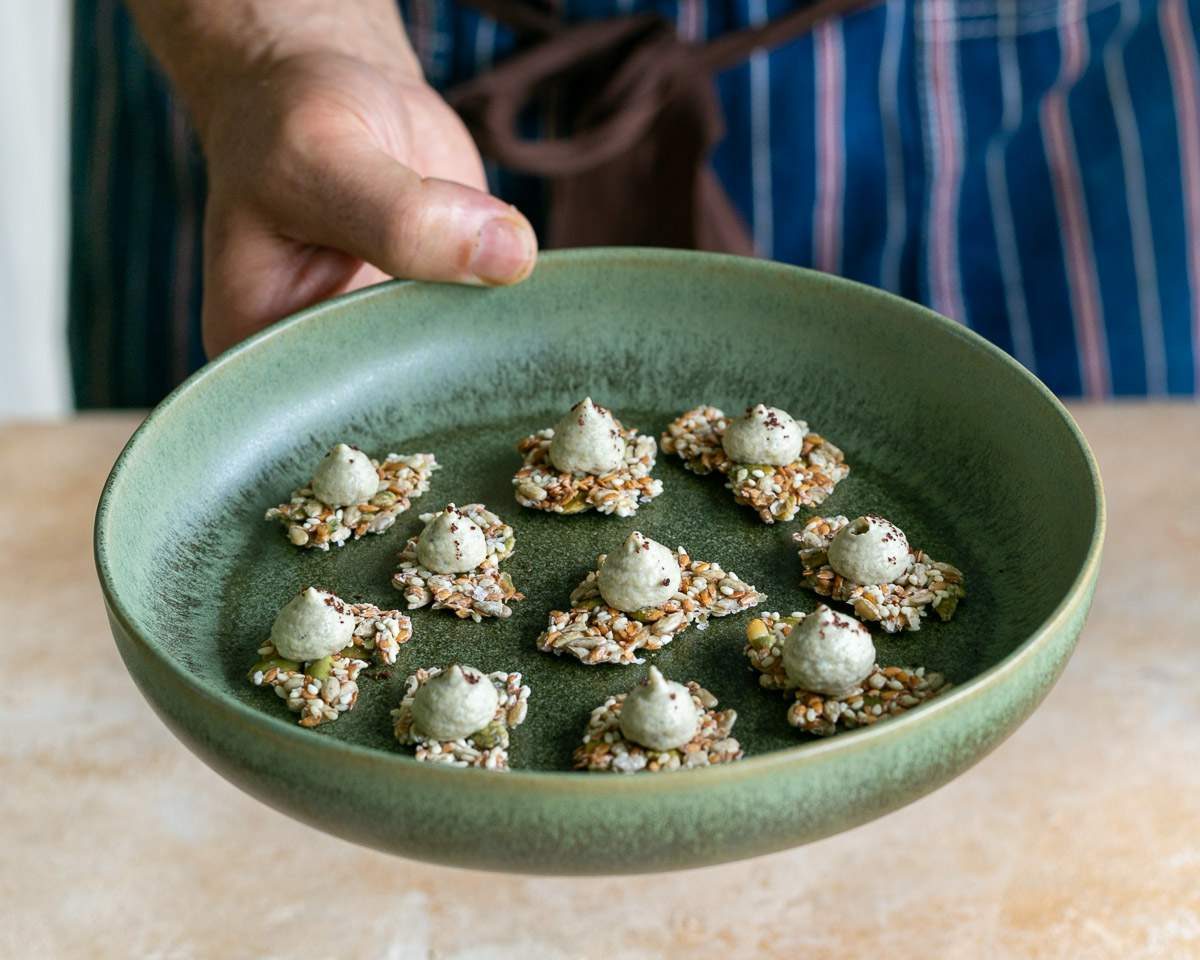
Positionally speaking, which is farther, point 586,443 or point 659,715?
point 586,443

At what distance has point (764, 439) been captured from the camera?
87 centimetres

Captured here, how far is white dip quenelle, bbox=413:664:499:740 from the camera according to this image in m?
0.69

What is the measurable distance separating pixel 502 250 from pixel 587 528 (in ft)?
0.64

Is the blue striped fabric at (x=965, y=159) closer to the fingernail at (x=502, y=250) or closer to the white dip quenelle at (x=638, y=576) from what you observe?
the fingernail at (x=502, y=250)

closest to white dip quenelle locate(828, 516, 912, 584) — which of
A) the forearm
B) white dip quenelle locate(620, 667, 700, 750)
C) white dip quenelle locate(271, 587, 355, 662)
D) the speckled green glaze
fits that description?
the speckled green glaze

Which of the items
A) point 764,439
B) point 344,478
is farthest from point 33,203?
point 764,439

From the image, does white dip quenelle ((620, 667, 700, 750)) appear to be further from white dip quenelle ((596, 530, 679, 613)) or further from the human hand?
the human hand

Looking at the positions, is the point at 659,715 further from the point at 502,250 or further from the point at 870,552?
the point at 502,250

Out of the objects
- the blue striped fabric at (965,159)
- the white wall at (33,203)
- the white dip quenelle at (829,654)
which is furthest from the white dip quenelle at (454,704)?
the white wall at (33,203)

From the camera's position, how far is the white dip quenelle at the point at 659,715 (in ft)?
2.23

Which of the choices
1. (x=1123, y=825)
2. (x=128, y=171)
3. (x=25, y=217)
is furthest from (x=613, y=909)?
(x=25, y=217)

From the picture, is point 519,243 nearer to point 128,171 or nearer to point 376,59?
point 376,59

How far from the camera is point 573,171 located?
1.21 m

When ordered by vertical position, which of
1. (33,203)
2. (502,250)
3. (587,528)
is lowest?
(33,203)
